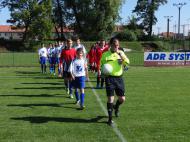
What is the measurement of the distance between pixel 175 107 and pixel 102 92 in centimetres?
436

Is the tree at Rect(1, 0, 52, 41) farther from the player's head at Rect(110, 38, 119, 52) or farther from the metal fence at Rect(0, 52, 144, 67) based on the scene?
the player's head at Rect(110, 38, 119, 52)

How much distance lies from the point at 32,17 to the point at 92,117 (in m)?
68.0

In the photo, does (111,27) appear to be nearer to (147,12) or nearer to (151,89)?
(147,12)

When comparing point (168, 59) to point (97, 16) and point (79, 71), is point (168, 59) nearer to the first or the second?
point (79, 71)

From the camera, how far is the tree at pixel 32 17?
247 ft

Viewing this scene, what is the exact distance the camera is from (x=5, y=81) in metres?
21.4

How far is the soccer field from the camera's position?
360 inches

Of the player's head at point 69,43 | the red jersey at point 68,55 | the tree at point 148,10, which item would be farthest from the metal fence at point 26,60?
the tree at point 148,10

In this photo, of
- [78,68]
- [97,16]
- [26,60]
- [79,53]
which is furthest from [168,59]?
[97,16]

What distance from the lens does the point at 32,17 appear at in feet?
254

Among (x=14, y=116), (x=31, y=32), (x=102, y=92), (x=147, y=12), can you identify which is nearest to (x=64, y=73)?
(x=102, y=92)

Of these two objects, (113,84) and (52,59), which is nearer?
(113,84)

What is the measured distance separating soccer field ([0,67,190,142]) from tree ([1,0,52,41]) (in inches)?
2310

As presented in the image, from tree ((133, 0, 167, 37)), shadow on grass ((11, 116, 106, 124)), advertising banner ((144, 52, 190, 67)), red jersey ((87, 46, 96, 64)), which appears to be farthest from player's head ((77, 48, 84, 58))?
tree ((133, 0, 167, 37))
